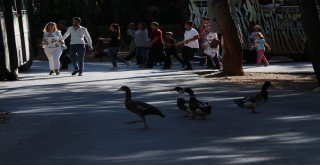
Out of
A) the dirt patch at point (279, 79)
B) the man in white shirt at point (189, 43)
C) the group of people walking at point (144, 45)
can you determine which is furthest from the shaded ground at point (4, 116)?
the man in white shirt at point (189, 43)

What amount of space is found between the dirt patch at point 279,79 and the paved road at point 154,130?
1041 mm

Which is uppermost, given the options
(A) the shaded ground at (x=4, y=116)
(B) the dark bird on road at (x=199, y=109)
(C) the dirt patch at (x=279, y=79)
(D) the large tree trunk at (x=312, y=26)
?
(D) the large tree trunk at (x=312, y=26)

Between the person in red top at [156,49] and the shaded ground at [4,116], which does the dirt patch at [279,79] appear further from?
the shaded ground at [4,116]

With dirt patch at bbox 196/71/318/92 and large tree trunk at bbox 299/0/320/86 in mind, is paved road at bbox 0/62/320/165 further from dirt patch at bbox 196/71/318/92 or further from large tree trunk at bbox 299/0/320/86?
large tree trunk at bbox 299/0/320/86

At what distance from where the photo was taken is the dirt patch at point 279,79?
18.8m

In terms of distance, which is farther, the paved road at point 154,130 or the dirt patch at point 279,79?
the dirt patch at point 279,79

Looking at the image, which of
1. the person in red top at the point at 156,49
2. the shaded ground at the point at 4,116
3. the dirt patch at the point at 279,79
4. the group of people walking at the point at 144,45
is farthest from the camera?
the person in red top at the point at 156,49

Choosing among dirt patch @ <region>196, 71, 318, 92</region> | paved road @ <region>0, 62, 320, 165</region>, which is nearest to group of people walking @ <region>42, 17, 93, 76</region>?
dirt patch @ <region>196, 71, 318, 92</region>

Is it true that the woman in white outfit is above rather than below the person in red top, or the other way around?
above

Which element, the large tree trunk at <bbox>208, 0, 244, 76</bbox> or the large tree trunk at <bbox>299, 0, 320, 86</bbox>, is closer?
the large tree trunk at <bbox>299, 0, 320, 86</bbox>

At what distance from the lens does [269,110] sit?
1407cm

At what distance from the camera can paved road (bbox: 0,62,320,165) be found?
31.0ft

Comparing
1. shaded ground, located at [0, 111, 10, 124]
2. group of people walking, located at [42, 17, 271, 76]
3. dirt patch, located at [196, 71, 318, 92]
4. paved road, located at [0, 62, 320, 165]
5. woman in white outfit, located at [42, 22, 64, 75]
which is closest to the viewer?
paved road, located at [0, 62, 320, 165]

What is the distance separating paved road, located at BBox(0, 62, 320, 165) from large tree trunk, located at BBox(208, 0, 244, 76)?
315 cm
